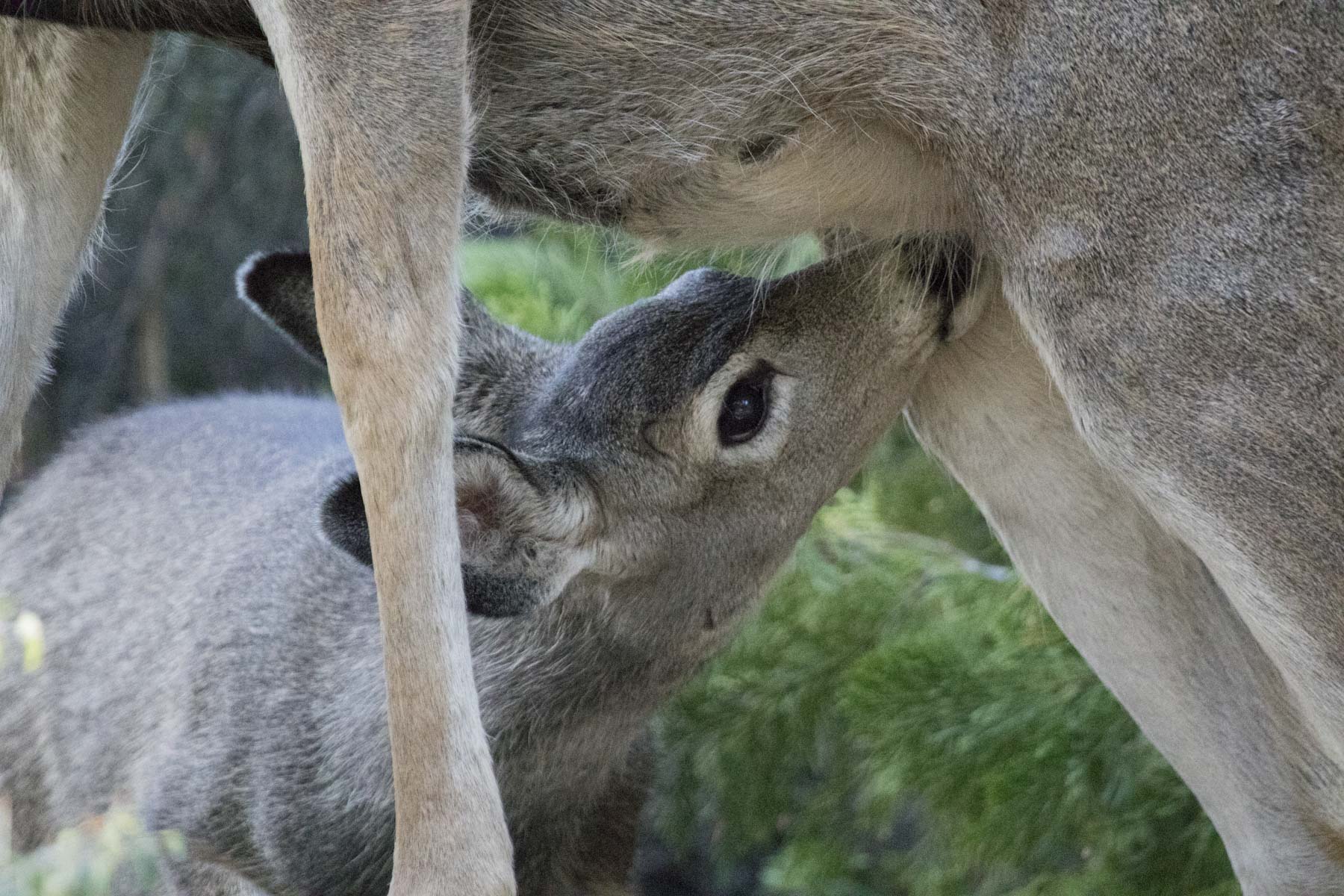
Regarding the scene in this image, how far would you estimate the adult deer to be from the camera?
127 inches

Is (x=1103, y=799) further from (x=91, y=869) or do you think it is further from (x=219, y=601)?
(x=91, y=869)

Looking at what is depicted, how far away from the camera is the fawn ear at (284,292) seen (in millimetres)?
4160

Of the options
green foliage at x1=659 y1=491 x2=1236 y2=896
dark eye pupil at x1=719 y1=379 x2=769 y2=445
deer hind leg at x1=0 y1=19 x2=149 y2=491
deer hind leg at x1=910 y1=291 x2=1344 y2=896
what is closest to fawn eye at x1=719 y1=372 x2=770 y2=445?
dark eye pupil at x1=719 y1=379 x2=769 y2=445

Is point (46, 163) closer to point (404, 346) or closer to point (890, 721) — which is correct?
point (404, 346)

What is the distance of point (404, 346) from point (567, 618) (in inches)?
55.7

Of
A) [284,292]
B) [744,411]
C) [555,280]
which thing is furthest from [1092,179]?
[555,280]

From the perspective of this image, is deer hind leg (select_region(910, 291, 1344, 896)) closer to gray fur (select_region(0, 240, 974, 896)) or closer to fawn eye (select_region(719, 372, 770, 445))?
gray fur (select_region(0, 240, 974, 896))

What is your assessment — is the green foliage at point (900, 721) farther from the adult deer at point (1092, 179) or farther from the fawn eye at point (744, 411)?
the adult deer at point (1092, 179)

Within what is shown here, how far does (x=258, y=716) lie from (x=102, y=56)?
1832 millimetres

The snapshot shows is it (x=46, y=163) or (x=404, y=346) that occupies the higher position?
(x=46, y=163)

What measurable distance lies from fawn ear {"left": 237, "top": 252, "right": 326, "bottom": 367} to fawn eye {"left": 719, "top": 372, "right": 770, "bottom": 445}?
1.00 meters

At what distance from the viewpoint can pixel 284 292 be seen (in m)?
4.19

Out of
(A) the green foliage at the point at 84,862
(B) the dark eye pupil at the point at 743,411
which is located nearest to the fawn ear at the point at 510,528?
(B) the dark eye pupil at the point at 743,411

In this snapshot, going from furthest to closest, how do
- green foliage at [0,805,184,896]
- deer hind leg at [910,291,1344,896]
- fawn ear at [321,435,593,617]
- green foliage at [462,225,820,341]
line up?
1. green foliage at [462,225,820,341]
2. deer hind leg at [910,291,1344,896]
3. fawn ear at [321,435,593,617]
4. green foliage at [0,805,184,896]
